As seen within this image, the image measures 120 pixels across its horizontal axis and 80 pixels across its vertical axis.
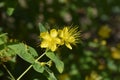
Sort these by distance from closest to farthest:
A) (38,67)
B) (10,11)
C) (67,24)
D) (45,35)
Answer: (38,67), (45,35), (10,11), (67,24)

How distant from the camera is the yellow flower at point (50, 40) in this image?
2.13 meters

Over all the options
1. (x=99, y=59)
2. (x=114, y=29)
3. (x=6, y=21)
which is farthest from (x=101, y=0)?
(x=114, y=29)

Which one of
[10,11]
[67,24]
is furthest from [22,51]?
[67,24]

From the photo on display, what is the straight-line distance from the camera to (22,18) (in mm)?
3744

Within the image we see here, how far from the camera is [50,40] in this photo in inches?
85.2

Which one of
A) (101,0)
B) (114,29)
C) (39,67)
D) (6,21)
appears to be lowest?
(39,67)

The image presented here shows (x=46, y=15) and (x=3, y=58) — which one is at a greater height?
(x=46, y=15)

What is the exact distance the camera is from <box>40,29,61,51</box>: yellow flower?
84.0 inches

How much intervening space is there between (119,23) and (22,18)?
2.24 metres

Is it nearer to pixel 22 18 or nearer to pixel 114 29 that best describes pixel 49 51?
pixel 22 18

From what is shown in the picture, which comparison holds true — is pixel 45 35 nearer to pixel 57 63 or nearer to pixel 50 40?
pixel 50 40

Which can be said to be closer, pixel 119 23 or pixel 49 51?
pixel 49 51

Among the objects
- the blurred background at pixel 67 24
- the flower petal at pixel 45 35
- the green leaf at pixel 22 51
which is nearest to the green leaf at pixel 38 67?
the green leaf at pixel 22 51

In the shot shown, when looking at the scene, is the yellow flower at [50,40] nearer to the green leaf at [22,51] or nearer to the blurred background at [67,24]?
the green leaf at [22,51]
